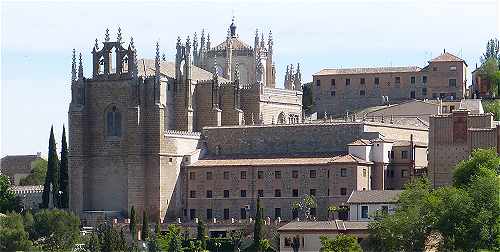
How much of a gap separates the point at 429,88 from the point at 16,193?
26618 mm

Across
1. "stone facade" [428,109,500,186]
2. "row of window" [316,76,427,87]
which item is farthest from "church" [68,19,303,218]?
"stone facade" [428,109,500,186]

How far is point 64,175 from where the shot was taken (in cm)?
8944

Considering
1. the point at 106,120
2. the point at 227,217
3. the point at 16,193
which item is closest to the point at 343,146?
the point at 227,217

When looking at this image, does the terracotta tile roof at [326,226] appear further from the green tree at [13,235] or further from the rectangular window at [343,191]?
the green tree at [13,235]

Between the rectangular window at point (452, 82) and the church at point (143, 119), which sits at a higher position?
the rectangular window at point (452, 82)

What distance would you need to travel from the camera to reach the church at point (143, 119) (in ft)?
280

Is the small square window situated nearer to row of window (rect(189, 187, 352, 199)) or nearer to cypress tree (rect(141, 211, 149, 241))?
row of window (rect(189, 187, 352, 199))

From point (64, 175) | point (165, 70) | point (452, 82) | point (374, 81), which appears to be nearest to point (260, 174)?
point (165, 70)

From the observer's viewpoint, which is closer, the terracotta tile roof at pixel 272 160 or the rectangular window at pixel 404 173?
the terracotta tile roof at pixel 272 160

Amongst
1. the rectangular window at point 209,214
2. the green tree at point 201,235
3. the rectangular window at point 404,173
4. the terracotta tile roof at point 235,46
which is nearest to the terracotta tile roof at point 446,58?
the terracotta tile roof at point 235,46

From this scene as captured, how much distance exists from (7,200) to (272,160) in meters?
16.4

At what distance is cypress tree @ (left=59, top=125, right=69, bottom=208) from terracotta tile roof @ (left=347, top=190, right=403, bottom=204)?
18.3 meters

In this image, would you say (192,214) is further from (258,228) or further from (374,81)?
(374,81)

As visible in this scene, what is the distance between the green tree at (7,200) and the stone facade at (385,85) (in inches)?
880
